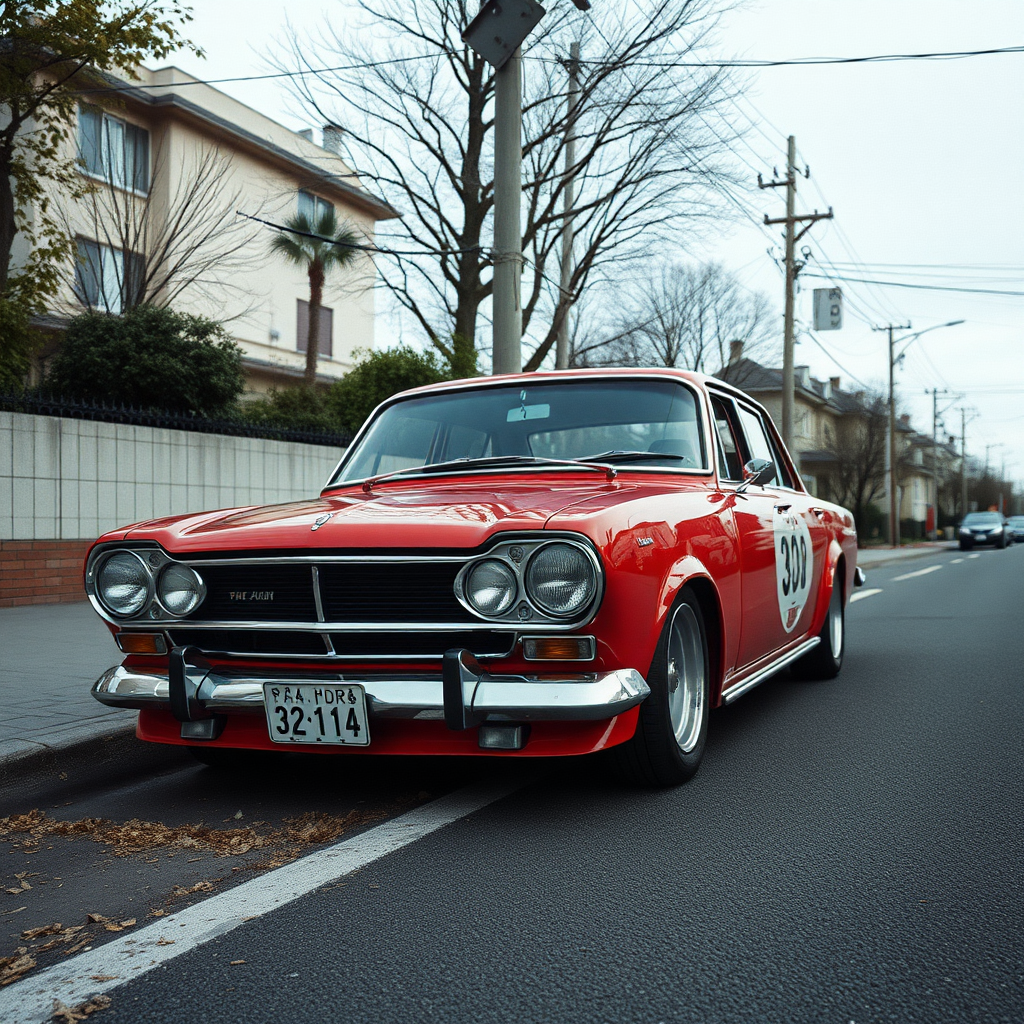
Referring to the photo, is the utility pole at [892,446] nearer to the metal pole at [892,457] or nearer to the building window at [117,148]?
the metal pole at [892,457]

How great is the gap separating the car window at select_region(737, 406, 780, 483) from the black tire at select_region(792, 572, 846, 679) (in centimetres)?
100

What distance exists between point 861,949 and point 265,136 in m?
27.0

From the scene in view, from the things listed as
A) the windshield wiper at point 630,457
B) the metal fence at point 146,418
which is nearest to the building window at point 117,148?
the metal fence at point 146,418

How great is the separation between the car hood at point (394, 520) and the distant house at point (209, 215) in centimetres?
1051

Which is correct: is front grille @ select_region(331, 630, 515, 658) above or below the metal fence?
below

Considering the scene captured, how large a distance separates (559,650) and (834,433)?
5119cm

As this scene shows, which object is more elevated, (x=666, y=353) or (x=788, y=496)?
(x=666, y=353)

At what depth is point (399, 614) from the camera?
340 centimetres

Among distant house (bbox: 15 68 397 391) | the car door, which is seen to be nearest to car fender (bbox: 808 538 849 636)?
the car door

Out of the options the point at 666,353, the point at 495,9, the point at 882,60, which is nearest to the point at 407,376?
the point at 495,9

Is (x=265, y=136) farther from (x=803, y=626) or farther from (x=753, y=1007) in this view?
(x=753, y=1007)

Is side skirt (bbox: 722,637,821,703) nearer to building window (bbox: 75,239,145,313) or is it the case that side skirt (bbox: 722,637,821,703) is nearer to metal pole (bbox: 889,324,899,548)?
building window (bbox: 75,239,145,313)

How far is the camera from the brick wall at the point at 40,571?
378 inches

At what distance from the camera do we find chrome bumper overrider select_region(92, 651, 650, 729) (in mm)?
3219
